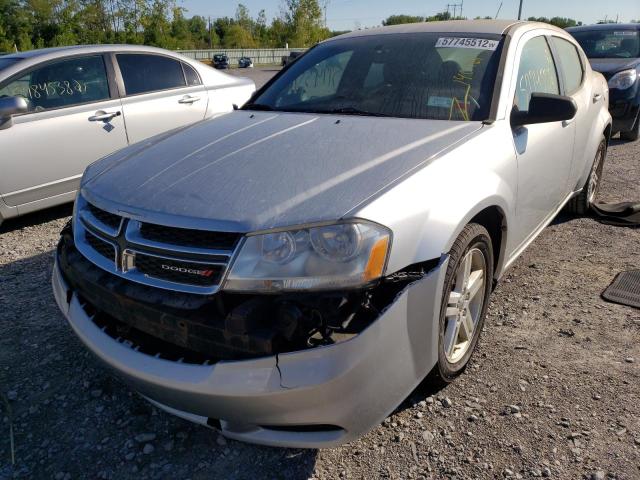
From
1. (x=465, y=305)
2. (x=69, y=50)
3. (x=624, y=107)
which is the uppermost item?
(x=69, y=50)

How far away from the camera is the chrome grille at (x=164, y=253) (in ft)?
5.96

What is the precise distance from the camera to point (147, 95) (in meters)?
5.34

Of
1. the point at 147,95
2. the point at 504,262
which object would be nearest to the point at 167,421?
the point at 504,262

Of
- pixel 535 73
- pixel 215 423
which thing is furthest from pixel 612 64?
pixel 215 423

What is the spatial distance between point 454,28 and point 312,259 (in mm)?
2157

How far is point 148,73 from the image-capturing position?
5441mm

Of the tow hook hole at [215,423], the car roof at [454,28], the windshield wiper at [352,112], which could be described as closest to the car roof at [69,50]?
the car roof at [454,28]

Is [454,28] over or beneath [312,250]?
over

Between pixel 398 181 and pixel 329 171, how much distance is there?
0.96 ft

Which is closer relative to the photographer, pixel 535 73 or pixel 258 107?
pixel 535 73

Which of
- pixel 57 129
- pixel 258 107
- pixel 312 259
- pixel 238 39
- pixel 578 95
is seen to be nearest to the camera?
pixel 312 259

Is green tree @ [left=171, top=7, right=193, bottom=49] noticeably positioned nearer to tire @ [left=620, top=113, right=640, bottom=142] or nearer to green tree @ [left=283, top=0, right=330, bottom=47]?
green tree @ [left=283, top=0, right=330, bottom=47]

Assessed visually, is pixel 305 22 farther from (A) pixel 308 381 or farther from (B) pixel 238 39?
(A) pixel 308 381

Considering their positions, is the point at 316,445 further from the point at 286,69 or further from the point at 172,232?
the point at 286,69
